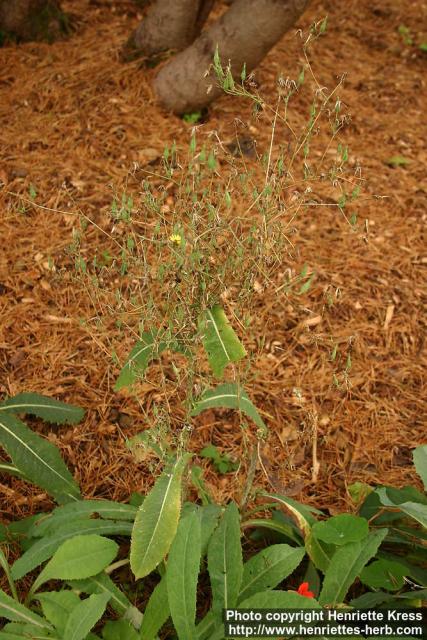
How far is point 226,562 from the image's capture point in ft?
6.73

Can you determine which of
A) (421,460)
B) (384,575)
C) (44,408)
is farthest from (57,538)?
(421,460)

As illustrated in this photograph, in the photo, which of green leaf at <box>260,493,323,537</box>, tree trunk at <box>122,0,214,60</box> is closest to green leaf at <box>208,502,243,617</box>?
green leaf at <box>260,493,323,537</box>

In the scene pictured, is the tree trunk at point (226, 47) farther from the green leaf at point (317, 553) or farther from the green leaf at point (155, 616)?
the green leaf at point (155, 616)

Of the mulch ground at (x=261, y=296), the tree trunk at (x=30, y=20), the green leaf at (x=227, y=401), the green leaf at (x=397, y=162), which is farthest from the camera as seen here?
the tree trunk at (x=30, y=20)

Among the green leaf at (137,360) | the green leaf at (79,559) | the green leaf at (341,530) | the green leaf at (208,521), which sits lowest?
the green leaf at (341,530)

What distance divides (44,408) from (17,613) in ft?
2.67

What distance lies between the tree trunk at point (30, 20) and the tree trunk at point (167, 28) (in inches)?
20.6

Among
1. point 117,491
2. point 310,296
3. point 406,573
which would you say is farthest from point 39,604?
point 310,296

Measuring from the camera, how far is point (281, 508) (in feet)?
8.05

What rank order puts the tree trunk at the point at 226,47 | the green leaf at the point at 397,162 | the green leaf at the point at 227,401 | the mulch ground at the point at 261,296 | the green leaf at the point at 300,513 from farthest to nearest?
1. the green leaf at the point at 397,162
2. the tree trunk at the point at 226,47
3. the mulch ground at the point at 261,296
4. the green leaf at the point at 227,401
5. the green leaf at the point at 300,513

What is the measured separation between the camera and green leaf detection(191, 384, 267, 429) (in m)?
2.36

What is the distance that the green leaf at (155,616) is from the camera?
6.58 ft

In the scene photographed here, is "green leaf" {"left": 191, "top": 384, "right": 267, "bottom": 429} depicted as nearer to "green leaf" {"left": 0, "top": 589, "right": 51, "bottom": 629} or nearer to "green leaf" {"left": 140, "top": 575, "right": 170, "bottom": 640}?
"green leaf" {"left": 140, "top": 575, "right": 170, "bottom": 640}

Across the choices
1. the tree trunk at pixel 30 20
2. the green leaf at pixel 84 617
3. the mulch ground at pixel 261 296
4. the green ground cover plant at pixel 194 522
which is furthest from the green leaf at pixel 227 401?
the tree trunk at pixel 30 20
